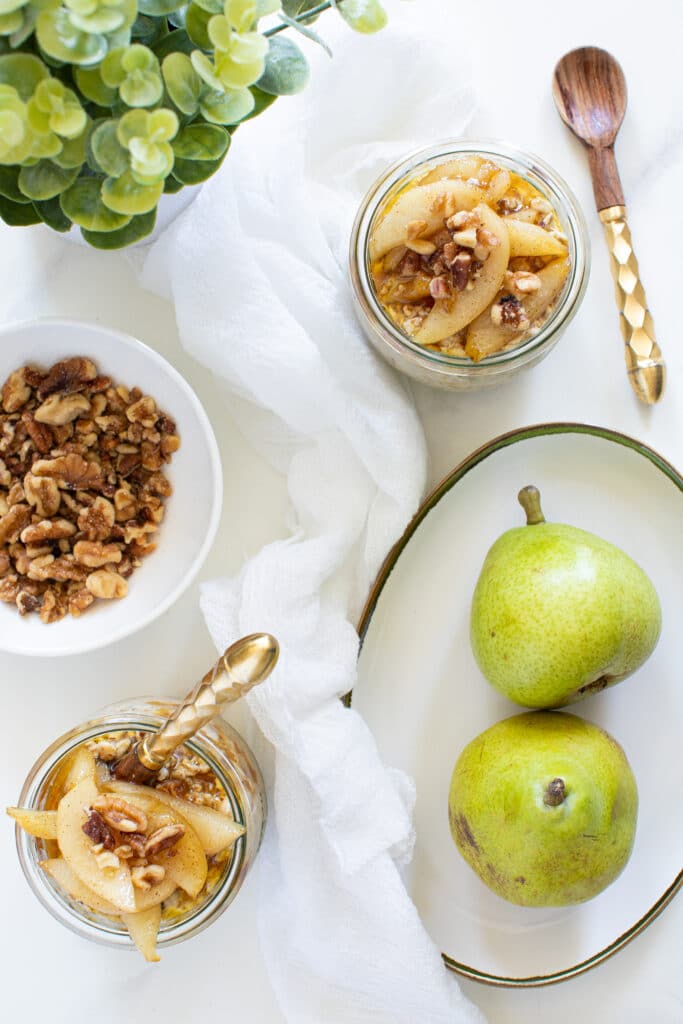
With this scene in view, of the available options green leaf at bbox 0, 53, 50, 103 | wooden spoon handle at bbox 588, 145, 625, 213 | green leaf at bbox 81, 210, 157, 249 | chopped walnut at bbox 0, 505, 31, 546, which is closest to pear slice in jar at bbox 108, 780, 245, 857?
chopped walnut at bbox 0, 505, 31, 546

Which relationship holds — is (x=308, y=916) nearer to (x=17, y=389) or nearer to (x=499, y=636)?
(x=499, y=636)

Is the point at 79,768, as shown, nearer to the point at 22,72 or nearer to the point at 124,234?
the point at 124,234

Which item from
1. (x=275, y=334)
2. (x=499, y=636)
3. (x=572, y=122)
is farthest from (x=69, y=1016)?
(x=572, y=122)

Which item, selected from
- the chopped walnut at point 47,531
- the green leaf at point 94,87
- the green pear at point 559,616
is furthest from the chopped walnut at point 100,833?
the green leaf at point 94,87

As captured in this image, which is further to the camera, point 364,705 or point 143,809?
point 364,705

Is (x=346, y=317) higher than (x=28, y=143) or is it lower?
lower

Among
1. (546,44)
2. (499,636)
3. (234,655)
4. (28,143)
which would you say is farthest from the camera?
(546,44)

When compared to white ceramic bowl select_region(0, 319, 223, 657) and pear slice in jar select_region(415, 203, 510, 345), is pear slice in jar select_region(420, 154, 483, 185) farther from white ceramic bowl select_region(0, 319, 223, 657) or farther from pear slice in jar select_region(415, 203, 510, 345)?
white ceramic bowl select_region(0, 319, 223, 657)

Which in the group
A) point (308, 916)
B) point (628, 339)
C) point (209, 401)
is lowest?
point (308, 916)
